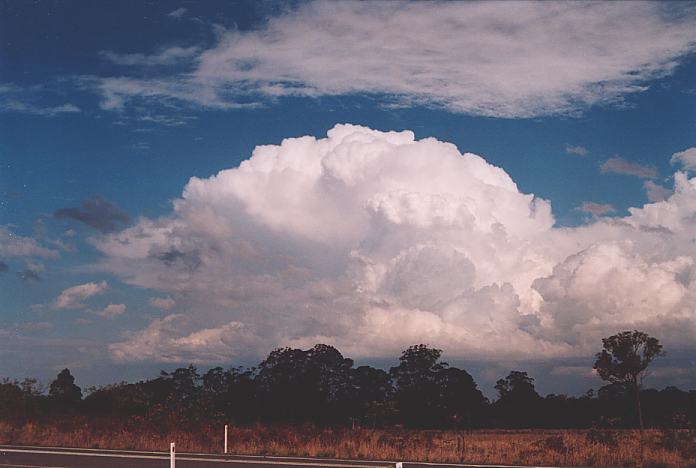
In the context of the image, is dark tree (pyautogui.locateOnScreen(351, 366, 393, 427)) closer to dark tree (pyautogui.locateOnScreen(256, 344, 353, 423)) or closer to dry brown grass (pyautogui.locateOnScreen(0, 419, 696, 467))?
dark tree (pyautogui.locateOnScreen(256, 344, 353, 423))

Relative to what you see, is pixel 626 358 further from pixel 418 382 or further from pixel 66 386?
pixel 66 386

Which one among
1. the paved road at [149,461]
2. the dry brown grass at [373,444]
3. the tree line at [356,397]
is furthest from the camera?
the tree line at [356,397]

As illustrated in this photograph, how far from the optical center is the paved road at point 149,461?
90.9 ft

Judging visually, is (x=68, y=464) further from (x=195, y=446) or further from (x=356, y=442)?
(x=356, y=442)

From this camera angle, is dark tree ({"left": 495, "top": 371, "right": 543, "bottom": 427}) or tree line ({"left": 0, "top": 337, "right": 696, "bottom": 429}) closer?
tree line ({"left": 0, "top": 337, "right": 696, "bottom": 429})

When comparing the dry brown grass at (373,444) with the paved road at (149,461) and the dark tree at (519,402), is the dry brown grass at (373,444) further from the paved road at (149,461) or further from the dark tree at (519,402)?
the dark tree at (519,402)

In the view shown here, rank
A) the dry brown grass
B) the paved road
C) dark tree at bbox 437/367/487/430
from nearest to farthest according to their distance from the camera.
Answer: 1. the paved road
2. the dry brown grass
3. dark tree at bbox 437/367/487/430

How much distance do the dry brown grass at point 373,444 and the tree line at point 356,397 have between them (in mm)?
16171

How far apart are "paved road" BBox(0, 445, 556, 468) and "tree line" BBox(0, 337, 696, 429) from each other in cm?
2537

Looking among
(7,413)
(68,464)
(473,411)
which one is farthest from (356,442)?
(473,411)

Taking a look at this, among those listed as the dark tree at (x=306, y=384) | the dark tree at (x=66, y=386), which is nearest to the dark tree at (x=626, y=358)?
the dark tree at (x=306, y=384)

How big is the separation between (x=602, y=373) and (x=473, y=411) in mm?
42988

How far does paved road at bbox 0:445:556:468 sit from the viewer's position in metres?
27.7

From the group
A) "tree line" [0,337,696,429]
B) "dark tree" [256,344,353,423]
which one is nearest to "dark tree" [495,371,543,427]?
"tree line" [0,337,696,429]
